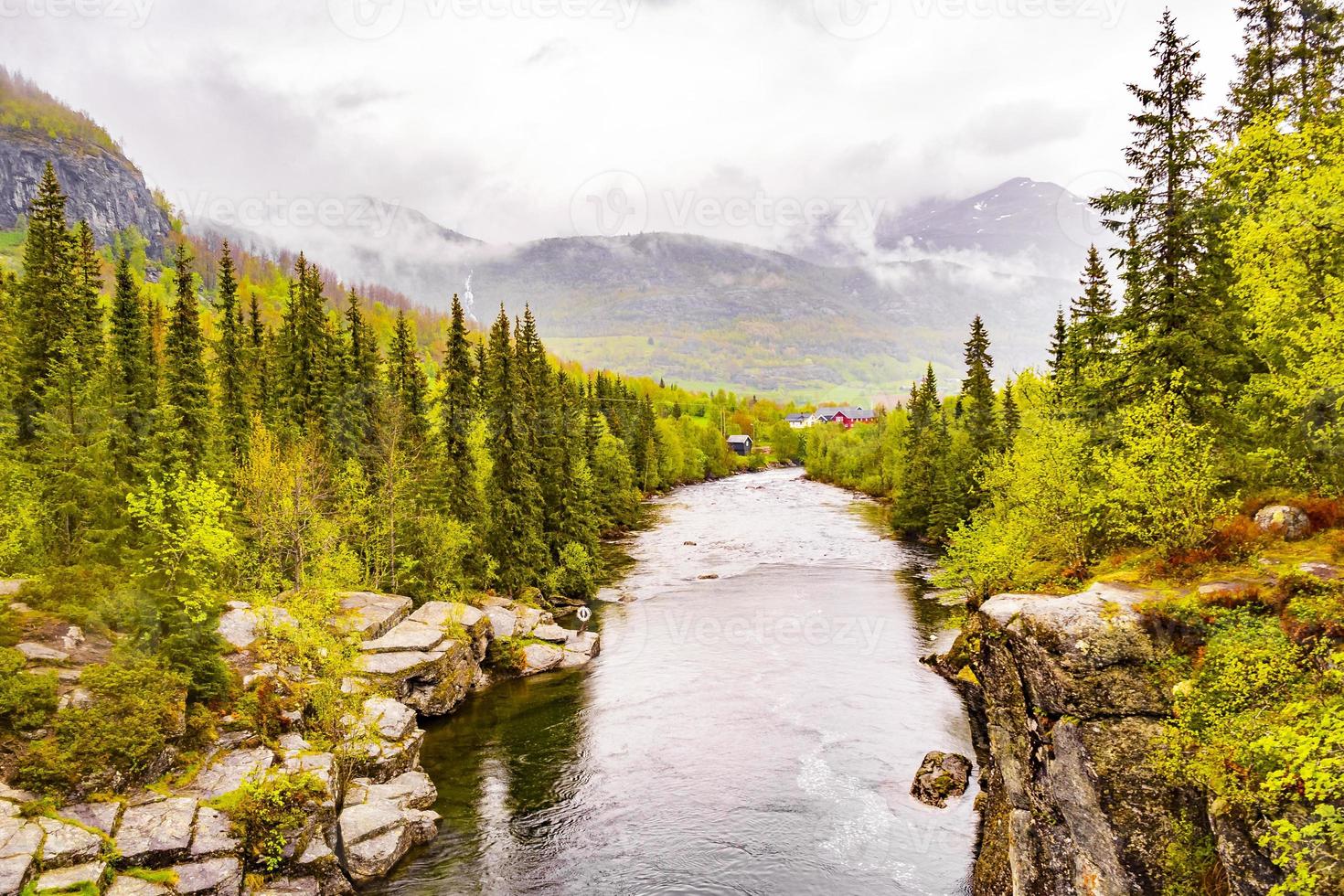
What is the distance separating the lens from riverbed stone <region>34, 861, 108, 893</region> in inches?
613

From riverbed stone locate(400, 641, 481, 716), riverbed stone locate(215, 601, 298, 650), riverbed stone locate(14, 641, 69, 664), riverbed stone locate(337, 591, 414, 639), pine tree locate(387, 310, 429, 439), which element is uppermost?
pine tree locate(387, 310, 429, 439)

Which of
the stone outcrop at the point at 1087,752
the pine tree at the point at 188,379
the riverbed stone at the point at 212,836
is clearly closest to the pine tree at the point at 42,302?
the pine tree at the point at 188,379

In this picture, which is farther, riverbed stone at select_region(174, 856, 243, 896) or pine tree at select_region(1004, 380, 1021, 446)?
pine tree at select_region(1004, 380, 1021, 446)

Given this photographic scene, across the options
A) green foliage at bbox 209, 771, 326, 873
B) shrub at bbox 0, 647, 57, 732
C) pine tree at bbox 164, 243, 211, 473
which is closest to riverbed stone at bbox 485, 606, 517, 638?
pine tree at bbox 164, 243, 211, 473

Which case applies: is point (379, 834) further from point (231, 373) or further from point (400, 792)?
point (231, 373)

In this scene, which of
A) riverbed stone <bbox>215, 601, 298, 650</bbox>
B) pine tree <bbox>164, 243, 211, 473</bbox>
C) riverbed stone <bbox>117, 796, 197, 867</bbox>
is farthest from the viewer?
pine tree <bbox>164, 243, 211, 473</bbox>

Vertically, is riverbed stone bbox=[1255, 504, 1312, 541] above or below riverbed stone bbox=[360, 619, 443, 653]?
above

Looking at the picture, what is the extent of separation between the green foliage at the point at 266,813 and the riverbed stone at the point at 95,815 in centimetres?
229

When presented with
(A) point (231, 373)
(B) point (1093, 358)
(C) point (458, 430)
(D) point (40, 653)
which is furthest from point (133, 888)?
(A) point (231, 373)

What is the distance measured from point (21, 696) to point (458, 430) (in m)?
33.6

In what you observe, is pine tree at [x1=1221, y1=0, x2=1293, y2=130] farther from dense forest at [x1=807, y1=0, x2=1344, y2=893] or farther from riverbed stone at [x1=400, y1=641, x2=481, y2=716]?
riverbed stone at [x1=400, y1=641, x2=481, y2=716]

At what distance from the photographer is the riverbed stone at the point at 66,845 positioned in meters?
16.2

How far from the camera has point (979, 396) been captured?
70250 mm

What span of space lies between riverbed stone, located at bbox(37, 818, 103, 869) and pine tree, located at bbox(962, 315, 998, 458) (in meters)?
63.0
